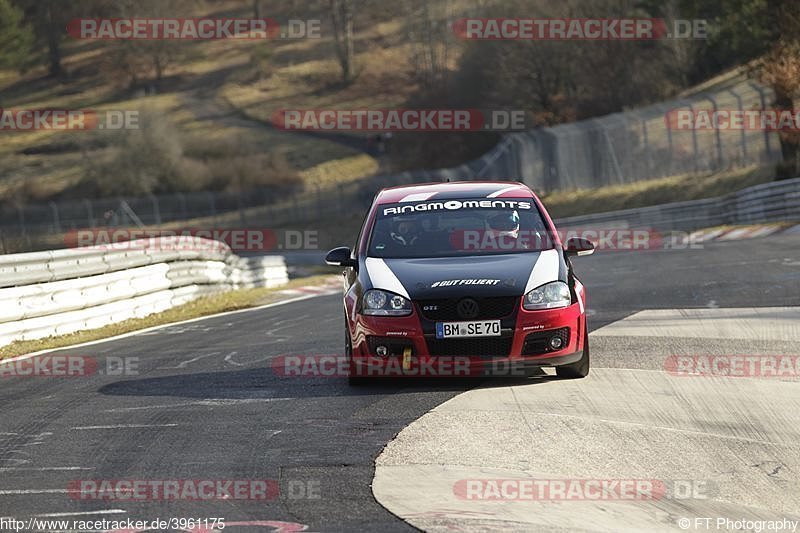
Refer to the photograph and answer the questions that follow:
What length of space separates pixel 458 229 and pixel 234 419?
9.35 feet

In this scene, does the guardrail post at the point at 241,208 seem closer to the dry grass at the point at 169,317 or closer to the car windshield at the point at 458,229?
the dry grass at the point at 169,317

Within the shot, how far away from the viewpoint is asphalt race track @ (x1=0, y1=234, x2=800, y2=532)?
6441 mm

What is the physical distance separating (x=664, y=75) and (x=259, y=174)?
27630 mm

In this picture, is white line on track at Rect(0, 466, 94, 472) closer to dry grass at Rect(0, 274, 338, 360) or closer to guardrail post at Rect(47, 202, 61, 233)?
dry grass at Rect(0, 274, 338, 360)

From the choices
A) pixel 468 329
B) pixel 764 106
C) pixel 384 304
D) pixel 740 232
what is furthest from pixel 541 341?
pixel 764 106

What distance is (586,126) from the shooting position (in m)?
41.6

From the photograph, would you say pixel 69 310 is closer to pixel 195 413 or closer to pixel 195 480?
pixel 195 413

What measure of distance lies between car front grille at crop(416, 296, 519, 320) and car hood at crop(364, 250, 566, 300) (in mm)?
46

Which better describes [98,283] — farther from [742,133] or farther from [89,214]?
[89,214]

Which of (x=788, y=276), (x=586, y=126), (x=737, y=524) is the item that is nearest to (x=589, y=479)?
(x=737, y=524)

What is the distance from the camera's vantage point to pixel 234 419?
8789mm

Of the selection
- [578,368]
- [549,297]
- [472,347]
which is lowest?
[578,368]

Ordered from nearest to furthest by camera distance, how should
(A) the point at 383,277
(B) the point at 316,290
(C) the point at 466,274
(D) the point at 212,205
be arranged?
(C) the point at 466,274 → (A) the point at 383,277 → (B) the point at 316,290 → (D) the point at 212,205

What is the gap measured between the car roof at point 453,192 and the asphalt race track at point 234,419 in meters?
1.64
